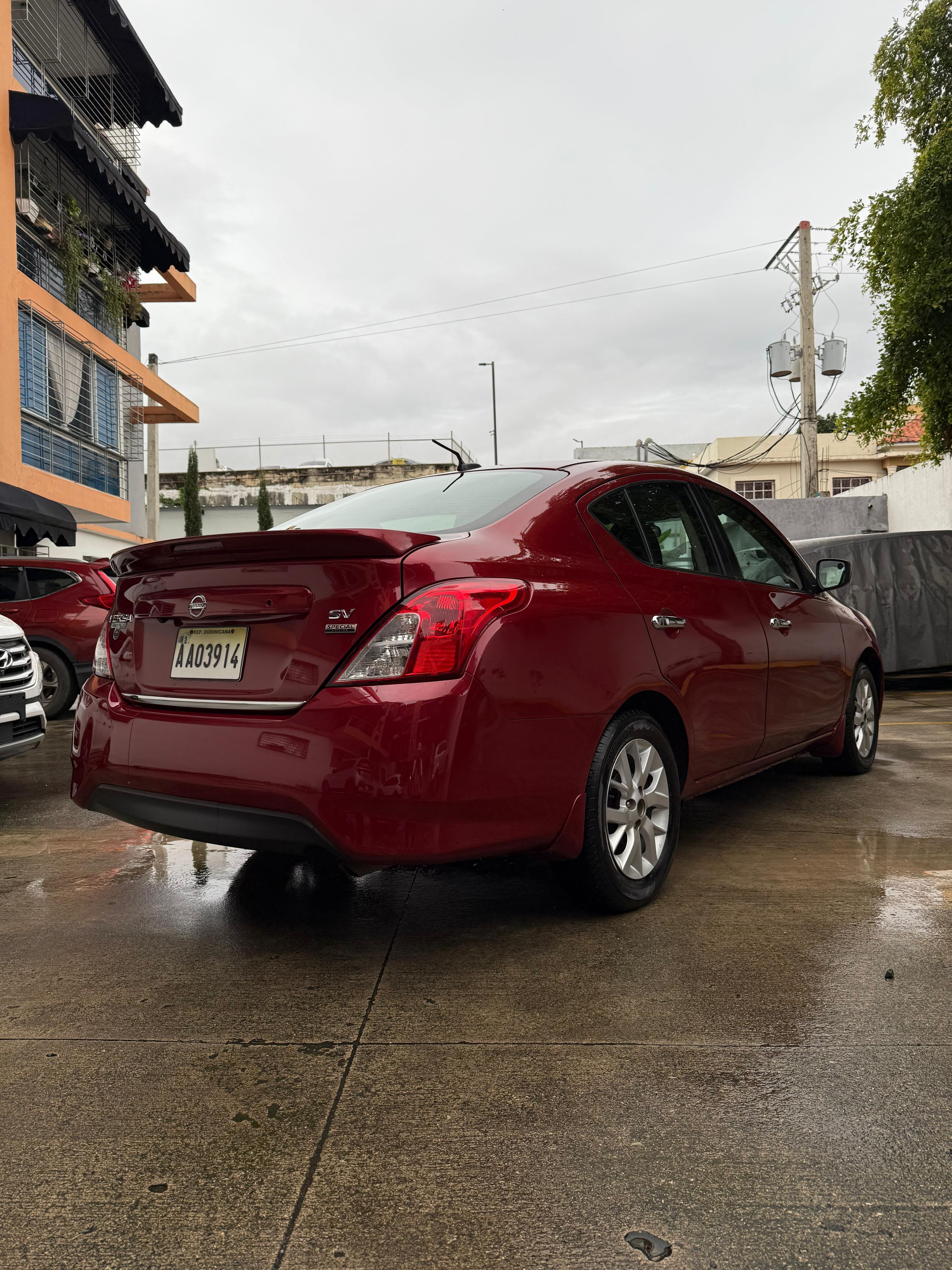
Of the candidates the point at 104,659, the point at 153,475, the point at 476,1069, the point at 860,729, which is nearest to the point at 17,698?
the point at 104,659

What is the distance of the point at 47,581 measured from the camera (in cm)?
956

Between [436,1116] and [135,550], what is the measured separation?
2.09 metres

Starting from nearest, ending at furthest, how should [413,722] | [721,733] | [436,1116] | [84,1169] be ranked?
[84,1169], [436,1116], [413,722], [721,733]

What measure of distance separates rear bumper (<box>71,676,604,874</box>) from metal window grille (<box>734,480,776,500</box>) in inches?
1543

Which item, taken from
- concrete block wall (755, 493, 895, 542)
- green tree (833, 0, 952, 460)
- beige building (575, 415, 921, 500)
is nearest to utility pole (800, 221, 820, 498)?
concrete block wall (755, 493, 895, 542)

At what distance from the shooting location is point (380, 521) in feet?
11.9

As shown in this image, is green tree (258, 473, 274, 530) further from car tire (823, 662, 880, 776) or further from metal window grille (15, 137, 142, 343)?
car tire (823, 662, 880, 776)

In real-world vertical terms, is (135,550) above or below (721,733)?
above

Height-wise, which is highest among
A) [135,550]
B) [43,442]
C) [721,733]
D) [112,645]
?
[43,442]

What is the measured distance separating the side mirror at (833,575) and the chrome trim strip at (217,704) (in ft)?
11.3

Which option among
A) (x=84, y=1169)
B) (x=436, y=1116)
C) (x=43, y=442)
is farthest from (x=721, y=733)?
(x=43, y=442)

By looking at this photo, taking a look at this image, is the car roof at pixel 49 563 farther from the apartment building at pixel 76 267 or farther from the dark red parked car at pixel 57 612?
the apartment building at pixel 76 267

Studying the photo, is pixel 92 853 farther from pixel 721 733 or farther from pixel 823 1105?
pixel 823 1105

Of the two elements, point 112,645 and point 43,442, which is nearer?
point 112,645
